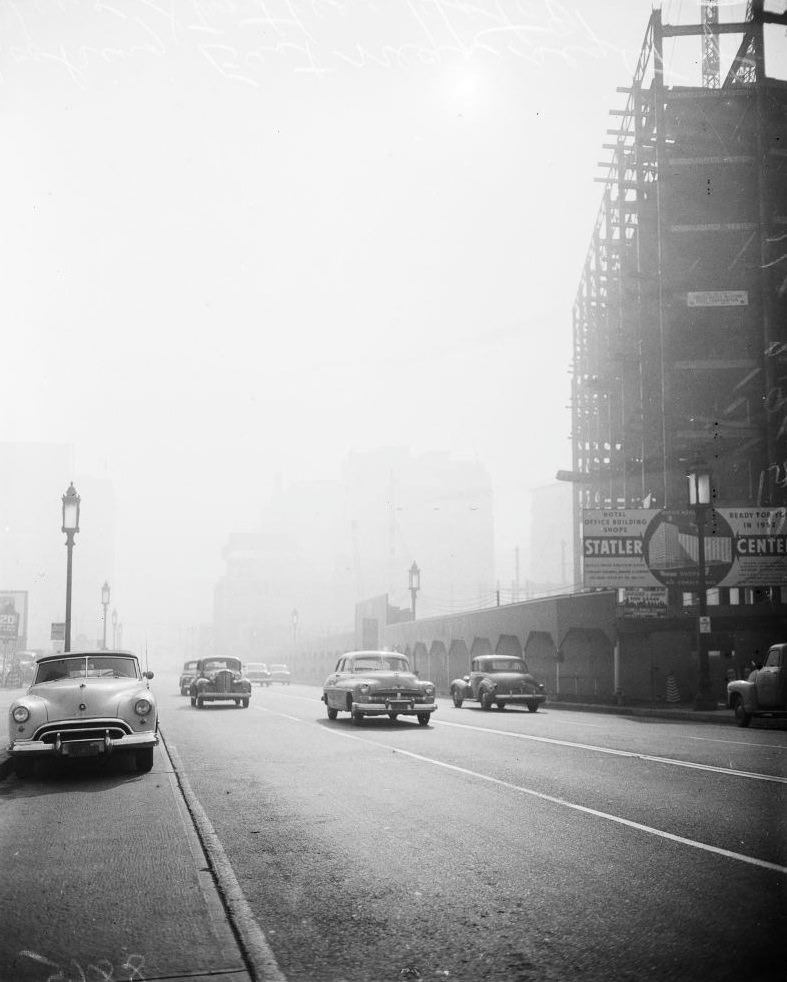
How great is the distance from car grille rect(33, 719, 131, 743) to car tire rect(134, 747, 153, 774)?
51 cm

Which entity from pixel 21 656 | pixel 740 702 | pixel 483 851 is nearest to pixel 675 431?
pixel 740 702

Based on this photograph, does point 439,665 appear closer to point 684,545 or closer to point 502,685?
point 684,545

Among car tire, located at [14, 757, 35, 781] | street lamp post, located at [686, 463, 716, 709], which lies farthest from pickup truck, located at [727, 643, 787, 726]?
car tire, located at [14, 757, 35, 781]

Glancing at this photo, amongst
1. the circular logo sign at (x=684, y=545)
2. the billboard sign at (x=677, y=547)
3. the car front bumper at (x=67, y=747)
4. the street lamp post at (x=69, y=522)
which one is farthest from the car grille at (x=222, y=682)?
the car front bumper at (x=67, y=747)

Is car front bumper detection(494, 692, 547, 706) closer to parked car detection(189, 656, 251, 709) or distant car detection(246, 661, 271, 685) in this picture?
→ parked car detection(189, 656, 251, 709)

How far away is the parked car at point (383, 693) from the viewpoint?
67.5 feet

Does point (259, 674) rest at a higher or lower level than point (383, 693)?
lower

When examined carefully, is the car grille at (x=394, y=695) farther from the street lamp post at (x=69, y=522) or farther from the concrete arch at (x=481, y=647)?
the concrete arch at (x=481, y=647)

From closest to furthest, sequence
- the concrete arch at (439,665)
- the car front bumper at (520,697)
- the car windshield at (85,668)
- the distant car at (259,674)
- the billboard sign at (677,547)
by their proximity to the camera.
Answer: the car windshield at (85,668), the car front bumper at (520,697), the billboard sign at (677,547), the concrete arch at (439,665), the distant car at (259,674)

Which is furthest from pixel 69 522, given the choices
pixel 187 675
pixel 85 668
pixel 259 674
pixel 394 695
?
pixel 259 674

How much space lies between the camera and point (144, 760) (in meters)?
12.7

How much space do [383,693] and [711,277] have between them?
38559mm

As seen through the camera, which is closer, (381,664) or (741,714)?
(741,714)

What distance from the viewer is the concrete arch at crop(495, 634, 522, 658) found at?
4494 cm
